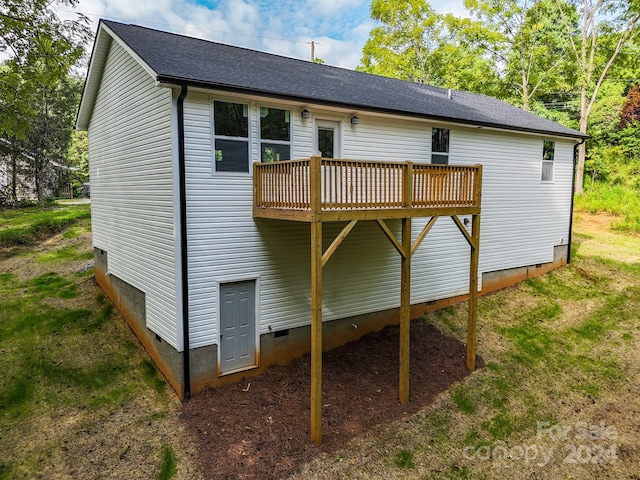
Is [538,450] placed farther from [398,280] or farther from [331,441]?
[398,280]

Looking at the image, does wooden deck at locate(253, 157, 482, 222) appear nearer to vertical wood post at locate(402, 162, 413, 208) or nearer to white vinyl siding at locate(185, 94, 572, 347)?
vertical wood post at locate(402, 162, 413, 208)

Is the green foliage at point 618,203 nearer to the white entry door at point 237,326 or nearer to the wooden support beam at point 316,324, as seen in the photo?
the wooden support beam at point 316,324

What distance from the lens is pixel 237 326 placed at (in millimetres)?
7902

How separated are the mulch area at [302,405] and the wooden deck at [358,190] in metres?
3.53

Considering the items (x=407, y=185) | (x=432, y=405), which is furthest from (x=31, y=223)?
(x=432, y=405)

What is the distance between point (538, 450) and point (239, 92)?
8115 mm

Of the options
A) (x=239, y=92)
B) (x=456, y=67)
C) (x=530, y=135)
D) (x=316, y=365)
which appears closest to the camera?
(x=316, y=365)

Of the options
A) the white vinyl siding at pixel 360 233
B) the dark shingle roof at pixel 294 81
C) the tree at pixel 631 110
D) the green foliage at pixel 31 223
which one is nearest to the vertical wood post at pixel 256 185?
the white vinyl siding at pixel 360 233

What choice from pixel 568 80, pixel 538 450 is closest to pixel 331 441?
pixel 538 450

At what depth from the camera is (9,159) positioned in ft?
81.1

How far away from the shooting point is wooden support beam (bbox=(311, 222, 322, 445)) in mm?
6117

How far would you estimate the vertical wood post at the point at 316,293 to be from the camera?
19.8 ft

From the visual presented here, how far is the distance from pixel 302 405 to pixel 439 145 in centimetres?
768

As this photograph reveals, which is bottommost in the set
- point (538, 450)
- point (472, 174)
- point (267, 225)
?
point (538, 450)
